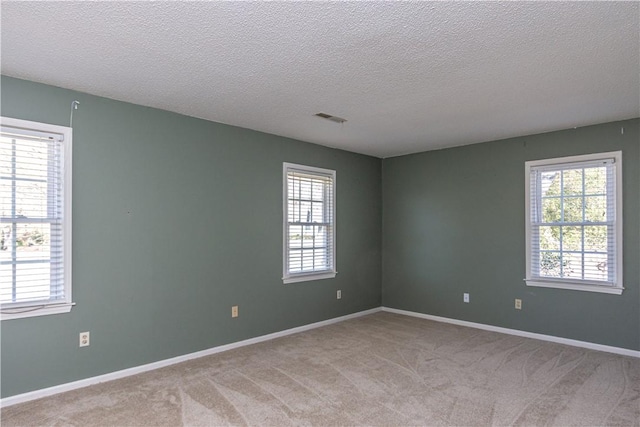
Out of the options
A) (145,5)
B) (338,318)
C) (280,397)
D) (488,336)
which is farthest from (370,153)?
(145,5)

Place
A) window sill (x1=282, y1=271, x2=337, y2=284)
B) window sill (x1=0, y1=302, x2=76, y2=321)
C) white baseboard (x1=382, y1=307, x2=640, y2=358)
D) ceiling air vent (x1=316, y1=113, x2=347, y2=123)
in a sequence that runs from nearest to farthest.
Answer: window sill (x1=0, y1=302, x2=76, y2=321)
ceiling air vent (x1=316, y1=113, x2=347, y2=123)
white baseboard (x1=382, y1=307, x2=640, y2=358)
window sill (x1=282, y1=271, x2=337, y2=284)

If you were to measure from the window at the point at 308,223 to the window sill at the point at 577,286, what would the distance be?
8.07 feet

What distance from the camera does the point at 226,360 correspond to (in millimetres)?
3818

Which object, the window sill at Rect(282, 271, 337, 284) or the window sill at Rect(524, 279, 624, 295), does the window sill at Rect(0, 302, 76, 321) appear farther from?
the window sill at Rect(524, 279, 624, 295)

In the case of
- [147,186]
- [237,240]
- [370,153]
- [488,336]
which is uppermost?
[370,153]

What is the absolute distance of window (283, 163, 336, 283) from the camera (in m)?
4.90

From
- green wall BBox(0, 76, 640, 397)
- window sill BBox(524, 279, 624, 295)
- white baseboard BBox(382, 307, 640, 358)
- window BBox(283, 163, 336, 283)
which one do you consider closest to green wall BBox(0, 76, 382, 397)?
green wall BBox(0, 76, 640, 397)

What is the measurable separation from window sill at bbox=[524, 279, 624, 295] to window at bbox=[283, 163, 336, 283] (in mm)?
2460

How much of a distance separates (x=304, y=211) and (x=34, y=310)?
2.98 meters

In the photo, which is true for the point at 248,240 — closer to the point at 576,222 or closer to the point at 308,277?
the point at 308,277

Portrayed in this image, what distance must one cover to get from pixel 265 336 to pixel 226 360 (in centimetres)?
77

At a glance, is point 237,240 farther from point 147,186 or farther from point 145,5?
point 145,5

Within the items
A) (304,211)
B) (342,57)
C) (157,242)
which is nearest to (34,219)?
(157,242)

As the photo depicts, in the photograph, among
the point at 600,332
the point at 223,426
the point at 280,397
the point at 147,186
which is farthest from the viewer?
the point at 600,332
